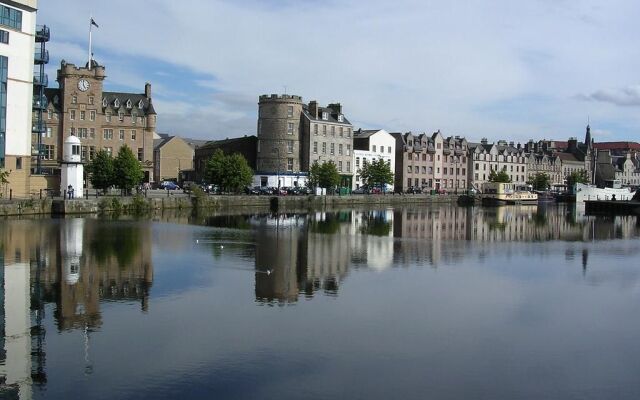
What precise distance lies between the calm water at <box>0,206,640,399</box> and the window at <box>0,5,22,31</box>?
23301mm

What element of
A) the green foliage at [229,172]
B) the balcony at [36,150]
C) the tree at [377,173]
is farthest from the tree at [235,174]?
the tree at [377,173]

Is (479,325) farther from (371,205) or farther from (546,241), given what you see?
(371,205)

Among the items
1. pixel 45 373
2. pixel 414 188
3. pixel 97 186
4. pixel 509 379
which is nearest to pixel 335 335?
pixel 509 379

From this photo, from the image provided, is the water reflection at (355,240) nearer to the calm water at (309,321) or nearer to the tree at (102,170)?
the calm water at (309,321)

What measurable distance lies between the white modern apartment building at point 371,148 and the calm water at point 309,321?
62912 millimetres

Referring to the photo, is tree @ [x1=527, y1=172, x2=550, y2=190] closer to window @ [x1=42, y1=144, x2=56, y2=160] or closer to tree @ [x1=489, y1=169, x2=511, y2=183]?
tree @ [x1=489, y1=169, x2=511, y2=183]

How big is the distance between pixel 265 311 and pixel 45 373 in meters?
7.18

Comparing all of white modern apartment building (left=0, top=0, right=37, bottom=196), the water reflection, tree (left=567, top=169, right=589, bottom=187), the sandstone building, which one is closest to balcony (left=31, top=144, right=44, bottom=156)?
the sandstone building

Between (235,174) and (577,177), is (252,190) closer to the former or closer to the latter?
(235,174)

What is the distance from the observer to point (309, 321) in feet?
62.7

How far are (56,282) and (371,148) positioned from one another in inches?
3156

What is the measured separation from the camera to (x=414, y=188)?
107000 millimetres

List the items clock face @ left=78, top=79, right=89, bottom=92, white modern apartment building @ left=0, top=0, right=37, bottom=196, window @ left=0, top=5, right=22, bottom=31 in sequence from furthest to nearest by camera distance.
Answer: clock face @ left=78, top=79, right=89, bottom=92 → white modern apartment building @ left=0, top=0, right=37, bottom=196 → window @ left=0, top=5, right=22, bottom=31

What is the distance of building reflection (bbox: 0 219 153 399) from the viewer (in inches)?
602
